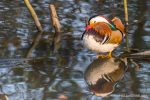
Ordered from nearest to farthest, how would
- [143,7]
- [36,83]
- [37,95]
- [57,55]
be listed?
[37,95]
[36,83]
[57,55]
[143,7]

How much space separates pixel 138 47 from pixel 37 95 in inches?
100

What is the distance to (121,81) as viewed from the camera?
623cm

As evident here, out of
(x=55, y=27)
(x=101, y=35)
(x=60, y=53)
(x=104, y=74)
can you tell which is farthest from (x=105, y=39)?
(x=55, y=27)

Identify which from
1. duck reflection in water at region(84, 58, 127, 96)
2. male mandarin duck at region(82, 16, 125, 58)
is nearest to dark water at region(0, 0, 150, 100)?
duck reflection in water at region(84, 58, 127, 96)

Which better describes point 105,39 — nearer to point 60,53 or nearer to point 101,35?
point 101,35

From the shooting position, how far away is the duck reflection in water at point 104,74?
5938 millimetres

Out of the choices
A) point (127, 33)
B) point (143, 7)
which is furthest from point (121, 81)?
point (143, 7)

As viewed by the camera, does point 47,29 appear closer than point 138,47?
No

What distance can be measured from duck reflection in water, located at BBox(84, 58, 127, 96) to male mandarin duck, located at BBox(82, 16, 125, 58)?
0.61 ft

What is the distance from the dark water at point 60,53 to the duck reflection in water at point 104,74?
9 cm

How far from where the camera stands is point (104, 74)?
6.49m

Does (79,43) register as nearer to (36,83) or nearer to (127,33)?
(127,33)

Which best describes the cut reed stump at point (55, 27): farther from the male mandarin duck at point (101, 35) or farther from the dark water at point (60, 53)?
the male mandarin duck at point (101, 35)

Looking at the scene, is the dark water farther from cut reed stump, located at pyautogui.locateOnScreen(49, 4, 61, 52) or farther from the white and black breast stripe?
the white and black breast stripe
